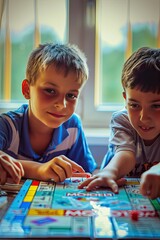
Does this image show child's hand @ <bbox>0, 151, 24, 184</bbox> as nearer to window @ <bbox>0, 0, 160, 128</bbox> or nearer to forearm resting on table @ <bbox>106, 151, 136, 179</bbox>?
forearm resting on table @ <bbox>106, 151, 136, 179</bbox>

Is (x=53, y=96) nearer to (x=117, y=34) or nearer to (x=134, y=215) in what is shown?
(x=134, y=215)

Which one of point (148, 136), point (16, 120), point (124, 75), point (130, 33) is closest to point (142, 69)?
point (124, 75)

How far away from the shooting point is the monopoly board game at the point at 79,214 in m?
0.59

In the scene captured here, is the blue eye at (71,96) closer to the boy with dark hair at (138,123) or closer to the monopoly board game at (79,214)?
the boy with dark hair at (138,123)

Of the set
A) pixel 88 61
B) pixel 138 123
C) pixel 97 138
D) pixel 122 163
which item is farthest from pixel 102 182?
pixel 88 61

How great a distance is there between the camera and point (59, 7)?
1658 mm

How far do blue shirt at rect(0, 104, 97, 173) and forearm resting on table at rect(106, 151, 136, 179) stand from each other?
23 centimetres

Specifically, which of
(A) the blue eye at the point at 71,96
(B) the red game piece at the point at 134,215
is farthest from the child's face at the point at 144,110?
(B) the red game piece at the point at 134,215

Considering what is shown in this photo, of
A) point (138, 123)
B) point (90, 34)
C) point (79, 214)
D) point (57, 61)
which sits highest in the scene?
point (90, 34)

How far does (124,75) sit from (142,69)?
7 cm

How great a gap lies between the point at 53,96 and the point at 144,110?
10.3 inches

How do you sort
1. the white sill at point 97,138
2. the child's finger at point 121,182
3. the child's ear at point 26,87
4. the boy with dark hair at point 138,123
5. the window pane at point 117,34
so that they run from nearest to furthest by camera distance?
the child's finger at point 121,182, the boy with dark hair at point 138,123, the child's ear at point 26,87, the white sill at point 97,138, the window pane at point 117,34

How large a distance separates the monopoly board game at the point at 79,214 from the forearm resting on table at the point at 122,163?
103 mm

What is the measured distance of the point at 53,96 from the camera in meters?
1.13
